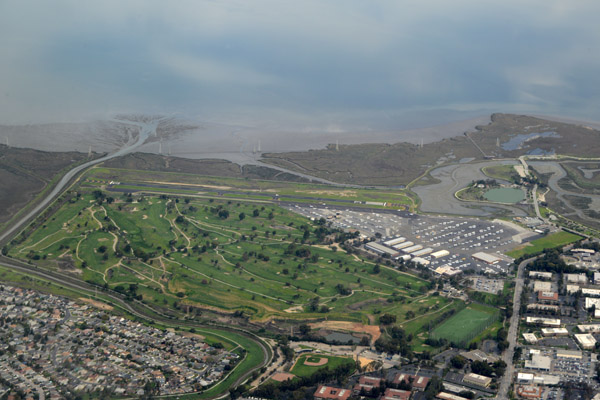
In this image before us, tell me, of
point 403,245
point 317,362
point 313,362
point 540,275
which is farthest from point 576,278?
point 313,362

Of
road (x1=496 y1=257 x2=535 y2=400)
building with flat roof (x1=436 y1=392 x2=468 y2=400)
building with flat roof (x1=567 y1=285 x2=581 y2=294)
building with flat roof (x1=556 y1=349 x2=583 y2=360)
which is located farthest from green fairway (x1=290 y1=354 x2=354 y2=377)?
building with flat roof (x1=567 y1=285 x2=581 y2=294)

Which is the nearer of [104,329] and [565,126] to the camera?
[104,329]

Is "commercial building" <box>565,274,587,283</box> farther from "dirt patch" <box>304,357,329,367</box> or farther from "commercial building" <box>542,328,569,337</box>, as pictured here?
"dirt patch" <box>304,357,329,367</box>

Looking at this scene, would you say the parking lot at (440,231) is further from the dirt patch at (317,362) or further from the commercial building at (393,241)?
the dirt patch at (317,362)

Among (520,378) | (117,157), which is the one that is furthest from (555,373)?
(117,157)

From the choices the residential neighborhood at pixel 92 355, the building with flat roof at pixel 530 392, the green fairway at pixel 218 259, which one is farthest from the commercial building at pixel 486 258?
the residential neighborhood at pixel 92 355

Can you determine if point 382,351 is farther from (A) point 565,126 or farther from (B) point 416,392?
(A) point 565,126

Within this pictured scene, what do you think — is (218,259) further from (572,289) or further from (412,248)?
(572,289)
